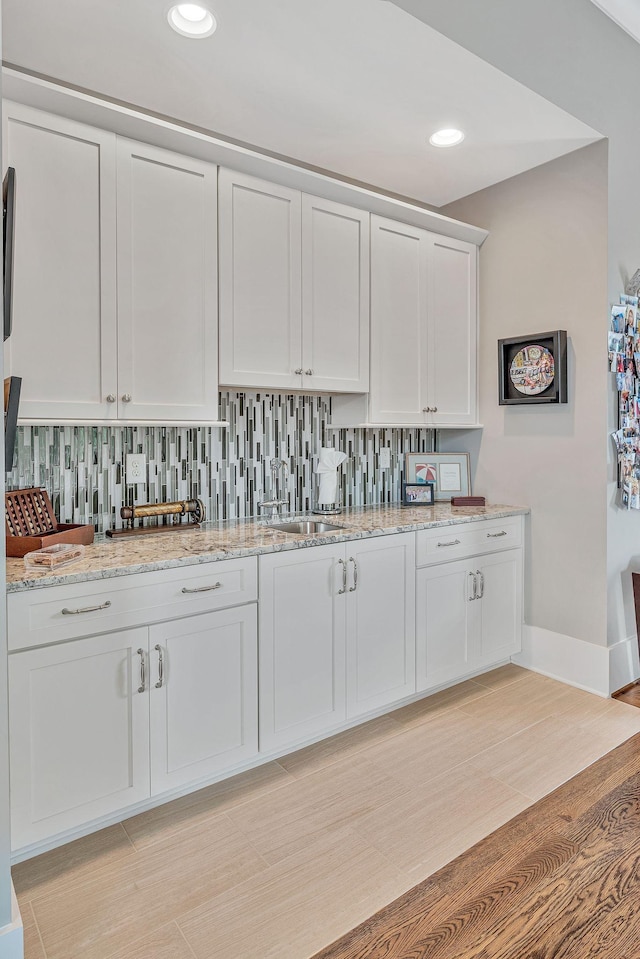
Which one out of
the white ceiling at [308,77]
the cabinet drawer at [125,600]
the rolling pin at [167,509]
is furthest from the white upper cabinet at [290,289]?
the cabinet drawer at [125,600]

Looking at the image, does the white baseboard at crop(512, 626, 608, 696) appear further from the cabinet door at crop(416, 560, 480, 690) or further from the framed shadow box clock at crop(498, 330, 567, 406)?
the framed shadow box clock at crop(498, 330, 567, 406)

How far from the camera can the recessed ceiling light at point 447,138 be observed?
107 inches

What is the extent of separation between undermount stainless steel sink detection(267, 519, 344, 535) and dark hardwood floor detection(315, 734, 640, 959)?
54.2 inches

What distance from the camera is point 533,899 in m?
1.73

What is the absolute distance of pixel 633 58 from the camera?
3.02m

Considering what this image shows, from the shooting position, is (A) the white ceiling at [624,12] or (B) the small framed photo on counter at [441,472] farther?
(B) the small framed photo on counter at [441,472]

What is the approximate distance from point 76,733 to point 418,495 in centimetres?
220

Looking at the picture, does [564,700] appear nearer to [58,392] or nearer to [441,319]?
[441,319]

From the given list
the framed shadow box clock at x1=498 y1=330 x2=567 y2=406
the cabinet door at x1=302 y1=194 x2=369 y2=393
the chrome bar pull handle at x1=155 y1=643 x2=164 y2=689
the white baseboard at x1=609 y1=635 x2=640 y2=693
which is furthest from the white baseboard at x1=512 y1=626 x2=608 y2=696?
the chrome bar pull handle at x1=155 y1=643 x2=164 y2=689

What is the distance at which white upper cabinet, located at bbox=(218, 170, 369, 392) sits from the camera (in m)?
2.53

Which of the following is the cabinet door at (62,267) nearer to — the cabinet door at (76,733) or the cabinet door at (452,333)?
the cabinet door at (76,733)

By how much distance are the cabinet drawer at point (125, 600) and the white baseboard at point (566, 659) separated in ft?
6.01

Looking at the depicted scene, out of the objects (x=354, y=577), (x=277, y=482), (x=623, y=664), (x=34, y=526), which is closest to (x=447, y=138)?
(x=277, y=482)

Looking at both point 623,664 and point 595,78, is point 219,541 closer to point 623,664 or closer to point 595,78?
point 623,664
